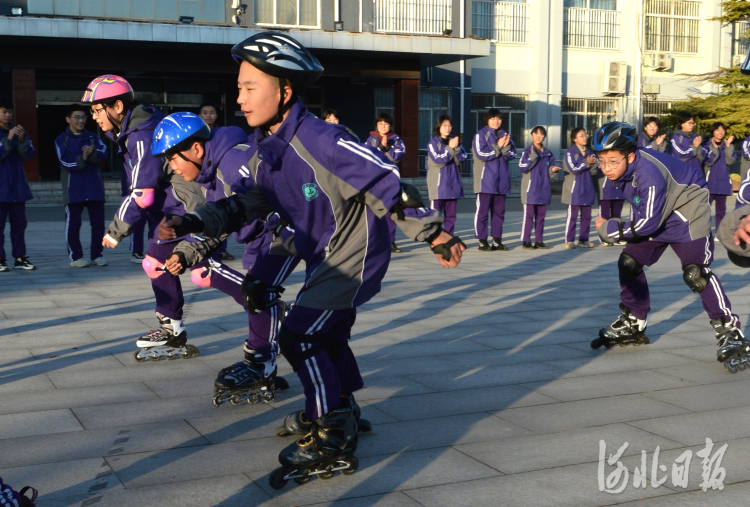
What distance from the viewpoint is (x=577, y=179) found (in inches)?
528

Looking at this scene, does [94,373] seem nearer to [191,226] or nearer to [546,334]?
[191,226]

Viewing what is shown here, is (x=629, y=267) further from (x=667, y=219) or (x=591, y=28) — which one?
(x=591, y=28)

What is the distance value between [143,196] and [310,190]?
2442 millimetres

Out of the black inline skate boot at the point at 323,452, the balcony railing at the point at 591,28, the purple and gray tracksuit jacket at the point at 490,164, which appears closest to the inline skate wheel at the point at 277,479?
the black inline skate boot at the point at 323,452

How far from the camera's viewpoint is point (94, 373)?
219 inches

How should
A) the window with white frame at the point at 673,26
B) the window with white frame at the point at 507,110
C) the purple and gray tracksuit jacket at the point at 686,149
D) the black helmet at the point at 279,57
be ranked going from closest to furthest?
1. the black helmet at the point at 279,57
2. the purple and gray tracksuit jacket at the point at 686,149
3. the window with white frame at the point at 507,110
4. the window with white frame at the point at 673,26

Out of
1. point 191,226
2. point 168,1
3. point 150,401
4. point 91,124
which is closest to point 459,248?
point 191,226

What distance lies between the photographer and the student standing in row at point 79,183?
10.9 m

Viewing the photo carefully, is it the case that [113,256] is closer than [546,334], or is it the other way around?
[546,334]

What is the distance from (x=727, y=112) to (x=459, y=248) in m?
27.3

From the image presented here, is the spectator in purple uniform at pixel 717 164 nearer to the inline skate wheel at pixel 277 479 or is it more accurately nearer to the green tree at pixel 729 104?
the inline skate wheel at pixel 277 479

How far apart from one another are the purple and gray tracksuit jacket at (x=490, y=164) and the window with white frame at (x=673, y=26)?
21.6 metres

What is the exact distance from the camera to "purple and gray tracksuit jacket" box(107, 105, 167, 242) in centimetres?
558

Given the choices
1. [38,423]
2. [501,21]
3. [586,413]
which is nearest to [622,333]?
[586,413]
